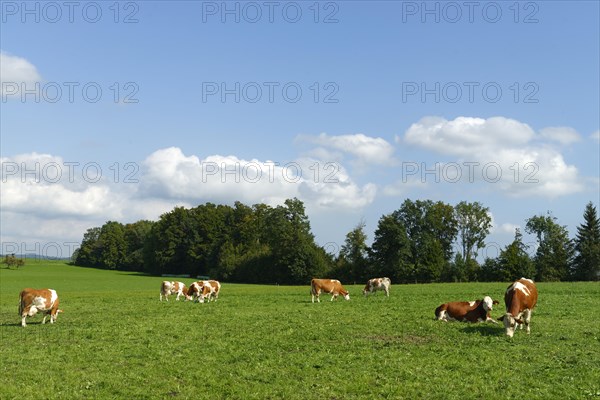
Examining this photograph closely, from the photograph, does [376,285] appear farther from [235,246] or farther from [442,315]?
[235,246]

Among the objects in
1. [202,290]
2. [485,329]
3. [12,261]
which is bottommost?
[12,261]

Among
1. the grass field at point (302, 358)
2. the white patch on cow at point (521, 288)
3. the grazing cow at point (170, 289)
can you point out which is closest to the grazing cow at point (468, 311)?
the grass field at point (302, 358)

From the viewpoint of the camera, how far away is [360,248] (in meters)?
112

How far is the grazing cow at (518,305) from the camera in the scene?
1902 cm

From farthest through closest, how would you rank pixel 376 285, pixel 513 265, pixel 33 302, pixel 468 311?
pixel 513 265 → pixel 376 285 → pixel 33 302 → pixel 468 311

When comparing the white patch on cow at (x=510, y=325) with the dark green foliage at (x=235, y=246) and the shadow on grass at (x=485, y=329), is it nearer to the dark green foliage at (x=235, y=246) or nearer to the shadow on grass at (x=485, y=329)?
the shadow on grass at (x=485, y=329)

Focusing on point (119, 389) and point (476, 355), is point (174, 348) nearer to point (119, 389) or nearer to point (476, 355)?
point (119, 389)

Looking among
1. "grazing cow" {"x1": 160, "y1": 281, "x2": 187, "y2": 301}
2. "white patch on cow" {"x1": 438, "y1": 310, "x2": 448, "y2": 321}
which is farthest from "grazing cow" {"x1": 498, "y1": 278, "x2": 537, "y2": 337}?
"grazing cow" {"x1": 160, "y1": 281, "x2": 187, "y2": 301}

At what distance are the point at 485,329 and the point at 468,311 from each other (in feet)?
8.03

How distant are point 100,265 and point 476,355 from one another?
6533 inches

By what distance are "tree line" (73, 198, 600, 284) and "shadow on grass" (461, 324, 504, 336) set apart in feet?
243

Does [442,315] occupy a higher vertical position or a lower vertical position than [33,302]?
lower

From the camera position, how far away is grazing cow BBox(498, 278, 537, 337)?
1902cm

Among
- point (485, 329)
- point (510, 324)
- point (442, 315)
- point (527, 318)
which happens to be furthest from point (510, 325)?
point (442, 315)
